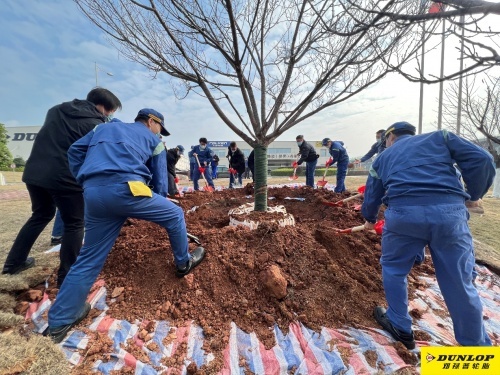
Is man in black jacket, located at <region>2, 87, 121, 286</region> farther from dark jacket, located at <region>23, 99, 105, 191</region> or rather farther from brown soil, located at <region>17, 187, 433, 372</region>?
brown soil, located at <region>17, 187, 433, 372</region>

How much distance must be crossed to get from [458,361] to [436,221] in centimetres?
74

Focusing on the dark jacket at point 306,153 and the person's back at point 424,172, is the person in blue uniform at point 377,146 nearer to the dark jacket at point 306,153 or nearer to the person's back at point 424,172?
the dark jacket at point 306,153

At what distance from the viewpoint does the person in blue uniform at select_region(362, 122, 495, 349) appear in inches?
63.1

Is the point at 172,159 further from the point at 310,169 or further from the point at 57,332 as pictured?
the point at 57,332

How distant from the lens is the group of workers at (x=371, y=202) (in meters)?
1.62

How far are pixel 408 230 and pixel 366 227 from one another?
2.03 ft

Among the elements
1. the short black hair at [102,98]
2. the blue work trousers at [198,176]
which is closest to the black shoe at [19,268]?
the short black hair at [102,98]

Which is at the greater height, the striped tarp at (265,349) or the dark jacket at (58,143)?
the dark jacket at (58,143)

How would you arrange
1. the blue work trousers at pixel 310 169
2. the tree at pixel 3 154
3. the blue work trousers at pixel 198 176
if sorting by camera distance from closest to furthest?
1. the blue work trousers at pixel 310 169
2. the blue work trousers at pixel 198 176
3. the tree at pixel 3 154

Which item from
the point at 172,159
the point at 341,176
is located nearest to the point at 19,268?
the point at 172,159

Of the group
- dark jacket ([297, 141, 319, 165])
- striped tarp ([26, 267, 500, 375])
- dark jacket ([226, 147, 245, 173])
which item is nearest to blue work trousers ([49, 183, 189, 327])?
striped tarp ([26, 267, 500, 375])

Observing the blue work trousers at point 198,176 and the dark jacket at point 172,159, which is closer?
the dark jacket at point 172,159

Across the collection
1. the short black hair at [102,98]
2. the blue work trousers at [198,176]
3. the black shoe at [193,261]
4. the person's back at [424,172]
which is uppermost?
the short black hair at [102,98]

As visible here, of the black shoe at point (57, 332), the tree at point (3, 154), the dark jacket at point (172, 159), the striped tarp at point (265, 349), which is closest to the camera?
the striped tarp at point (265, 349)
